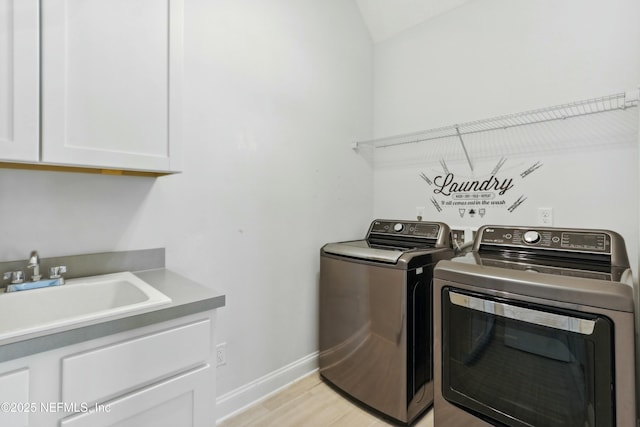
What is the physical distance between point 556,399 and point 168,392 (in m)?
1.35

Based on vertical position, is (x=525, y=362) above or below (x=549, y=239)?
below

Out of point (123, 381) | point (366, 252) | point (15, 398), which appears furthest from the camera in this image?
point (366, 252)

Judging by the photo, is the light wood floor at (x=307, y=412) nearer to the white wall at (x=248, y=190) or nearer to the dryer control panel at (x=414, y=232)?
the white wall at (x=248, y=190)

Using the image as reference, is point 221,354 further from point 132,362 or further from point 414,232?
point 414,232

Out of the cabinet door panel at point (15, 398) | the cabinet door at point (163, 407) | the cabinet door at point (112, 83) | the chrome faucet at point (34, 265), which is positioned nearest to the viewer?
the cabinet door panel at point (15, 398)

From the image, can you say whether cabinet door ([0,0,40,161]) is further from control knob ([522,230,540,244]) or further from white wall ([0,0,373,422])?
control knob ([522,230,540,244])

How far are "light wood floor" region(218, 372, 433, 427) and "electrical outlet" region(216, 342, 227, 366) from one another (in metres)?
0.32

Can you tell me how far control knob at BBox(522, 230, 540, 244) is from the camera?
5.25 ft

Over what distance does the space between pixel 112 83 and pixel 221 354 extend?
1.38 meters

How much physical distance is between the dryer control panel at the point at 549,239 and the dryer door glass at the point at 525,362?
559 millimetres

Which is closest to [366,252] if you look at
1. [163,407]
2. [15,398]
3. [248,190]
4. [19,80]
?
[248,190]

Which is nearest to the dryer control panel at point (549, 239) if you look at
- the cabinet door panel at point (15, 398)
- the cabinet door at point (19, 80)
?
the cabinet door panel at point (15, 398)

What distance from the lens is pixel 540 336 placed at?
3.76ft

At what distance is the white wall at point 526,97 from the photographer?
1.61 meters
